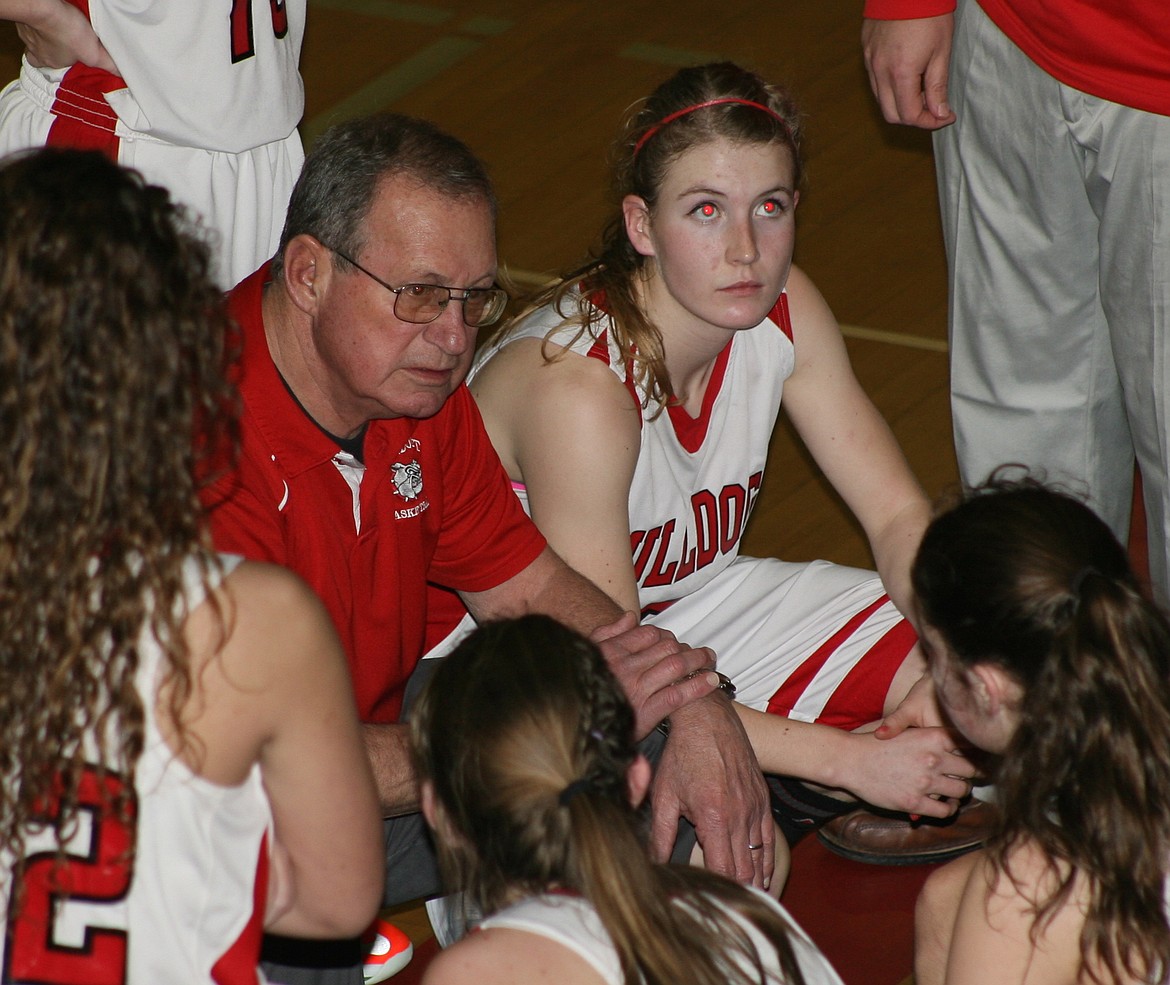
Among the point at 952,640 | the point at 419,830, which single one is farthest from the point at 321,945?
the point at 952,640

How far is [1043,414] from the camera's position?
9.70 feet

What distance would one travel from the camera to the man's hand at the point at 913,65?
9.29 feet

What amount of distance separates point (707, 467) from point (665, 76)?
3.17 meters

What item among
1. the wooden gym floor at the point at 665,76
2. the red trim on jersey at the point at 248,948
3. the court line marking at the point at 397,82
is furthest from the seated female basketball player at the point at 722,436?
the court line marking at the point at 397,82

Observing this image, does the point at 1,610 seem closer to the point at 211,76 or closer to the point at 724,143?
the point at 724,143

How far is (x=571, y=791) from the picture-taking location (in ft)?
5.47

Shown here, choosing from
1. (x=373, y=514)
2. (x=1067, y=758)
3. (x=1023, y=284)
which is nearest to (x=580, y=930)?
(x=1067, y=758)

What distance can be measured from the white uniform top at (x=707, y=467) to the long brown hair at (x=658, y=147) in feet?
0.26

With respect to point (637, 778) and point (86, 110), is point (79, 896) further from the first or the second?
point (86, 110)

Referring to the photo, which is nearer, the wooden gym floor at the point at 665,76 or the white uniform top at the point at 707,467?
the white uniform top at the point at 707,467

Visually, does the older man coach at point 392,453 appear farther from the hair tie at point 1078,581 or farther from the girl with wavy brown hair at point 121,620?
the hair tie at point 1078,581

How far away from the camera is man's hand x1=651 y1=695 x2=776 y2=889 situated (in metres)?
2.46

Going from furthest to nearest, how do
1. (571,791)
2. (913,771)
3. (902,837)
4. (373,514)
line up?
(902,837)
(913,771)
(373,514)
(571,791)

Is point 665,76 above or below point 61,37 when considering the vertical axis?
above
